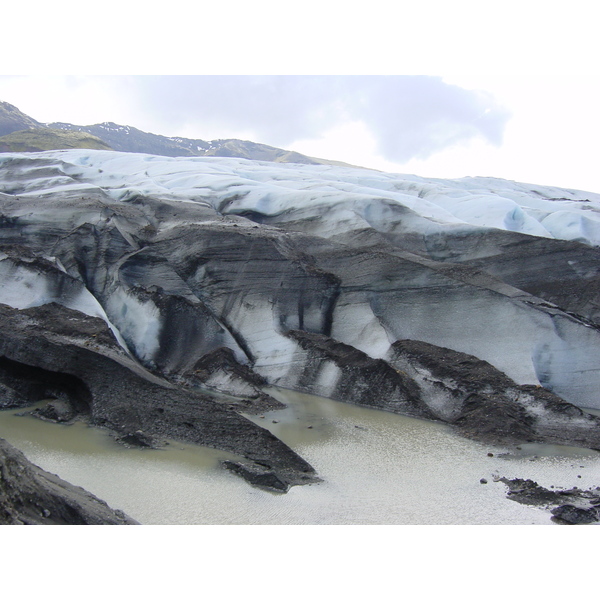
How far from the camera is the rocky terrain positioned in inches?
315

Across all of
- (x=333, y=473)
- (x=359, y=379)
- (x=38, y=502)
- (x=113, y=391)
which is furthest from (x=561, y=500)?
(x=113, y=391)

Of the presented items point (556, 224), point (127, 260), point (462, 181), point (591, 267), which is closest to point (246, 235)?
point (127, 260)

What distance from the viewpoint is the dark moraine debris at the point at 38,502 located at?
4108 mm

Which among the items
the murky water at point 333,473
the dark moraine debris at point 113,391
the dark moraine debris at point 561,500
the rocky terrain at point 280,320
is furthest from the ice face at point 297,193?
the dark moraine debris at point 561,500

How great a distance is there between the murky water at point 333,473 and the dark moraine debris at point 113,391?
0.32 metres

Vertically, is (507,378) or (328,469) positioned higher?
Result: (507,378)

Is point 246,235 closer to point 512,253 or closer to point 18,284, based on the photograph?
point 18,284

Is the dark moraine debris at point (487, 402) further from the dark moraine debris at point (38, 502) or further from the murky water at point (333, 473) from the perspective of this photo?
the dark moraine debris at point (38, 502)

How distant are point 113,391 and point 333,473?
130 inches

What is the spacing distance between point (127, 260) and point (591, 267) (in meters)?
9.83

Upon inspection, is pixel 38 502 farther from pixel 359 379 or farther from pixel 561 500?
pixel 359 379

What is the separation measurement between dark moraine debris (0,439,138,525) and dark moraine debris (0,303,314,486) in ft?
6.74

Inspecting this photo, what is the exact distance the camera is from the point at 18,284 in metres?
10.3

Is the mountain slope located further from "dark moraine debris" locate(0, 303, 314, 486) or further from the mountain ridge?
"dark moraine debris" locate(0, 303, 314, 486)
